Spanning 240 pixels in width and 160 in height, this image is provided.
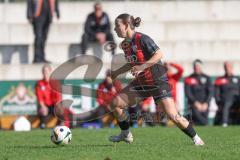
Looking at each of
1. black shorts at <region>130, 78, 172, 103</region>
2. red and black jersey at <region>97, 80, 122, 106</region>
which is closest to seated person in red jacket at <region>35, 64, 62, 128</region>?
red and black jersey at <region>97, 80, 122, 106</region>

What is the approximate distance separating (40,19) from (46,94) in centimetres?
295

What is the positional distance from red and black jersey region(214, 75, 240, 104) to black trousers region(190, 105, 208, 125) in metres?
0.56

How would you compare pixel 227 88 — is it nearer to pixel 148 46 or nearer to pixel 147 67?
pixel 147 67

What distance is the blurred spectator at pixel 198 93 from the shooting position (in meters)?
20.4

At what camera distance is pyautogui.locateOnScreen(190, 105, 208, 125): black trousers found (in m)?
20.4

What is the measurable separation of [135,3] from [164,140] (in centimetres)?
1100

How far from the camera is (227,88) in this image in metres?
20.5

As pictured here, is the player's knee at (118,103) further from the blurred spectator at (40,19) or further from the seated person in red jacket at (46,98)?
the blurred spectator at (40,19)

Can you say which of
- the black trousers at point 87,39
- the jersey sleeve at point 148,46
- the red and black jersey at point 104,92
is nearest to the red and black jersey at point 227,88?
the red and black jersey at point 104,92

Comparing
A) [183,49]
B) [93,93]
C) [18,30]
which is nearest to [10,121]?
[93,93]

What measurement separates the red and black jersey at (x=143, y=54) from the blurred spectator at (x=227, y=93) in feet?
29.0

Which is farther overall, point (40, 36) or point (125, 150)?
point (40, 36)

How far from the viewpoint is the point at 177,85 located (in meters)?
21.3

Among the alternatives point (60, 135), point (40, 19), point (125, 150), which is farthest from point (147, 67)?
point (40, 19)
